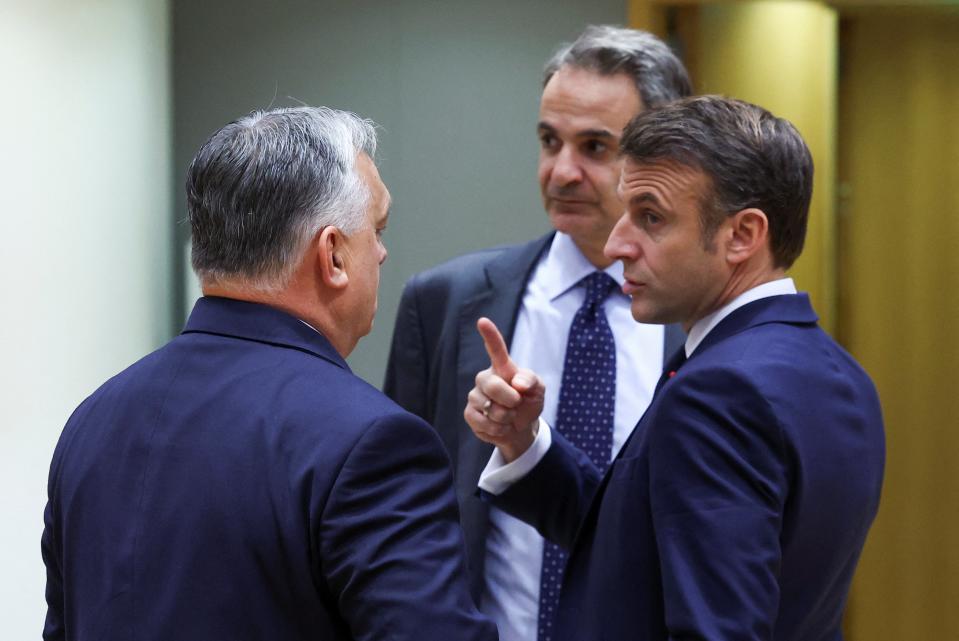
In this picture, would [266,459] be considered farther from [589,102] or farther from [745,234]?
[589,102]

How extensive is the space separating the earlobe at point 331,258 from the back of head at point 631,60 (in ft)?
3.34

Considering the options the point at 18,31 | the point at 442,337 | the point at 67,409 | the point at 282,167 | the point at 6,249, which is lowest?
the point at 67,409

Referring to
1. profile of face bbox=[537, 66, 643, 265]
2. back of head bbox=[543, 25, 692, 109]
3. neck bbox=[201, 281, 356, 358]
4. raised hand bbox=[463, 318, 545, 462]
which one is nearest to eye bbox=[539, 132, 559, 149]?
profile of face bbox=[537, 66, 643, 265]

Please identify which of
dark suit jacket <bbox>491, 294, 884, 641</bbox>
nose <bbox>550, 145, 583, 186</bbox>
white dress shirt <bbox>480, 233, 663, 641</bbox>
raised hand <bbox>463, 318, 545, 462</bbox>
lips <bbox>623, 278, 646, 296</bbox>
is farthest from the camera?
nose <bbox>550, 145, 583, 186</bbox>

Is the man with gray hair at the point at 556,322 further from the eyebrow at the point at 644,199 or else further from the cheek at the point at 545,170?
the eyebrow at the point at 644,199

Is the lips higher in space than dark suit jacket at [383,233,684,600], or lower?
higher

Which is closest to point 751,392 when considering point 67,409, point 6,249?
point 6,249

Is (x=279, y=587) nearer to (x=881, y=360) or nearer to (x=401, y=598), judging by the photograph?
(x=401, y=598)

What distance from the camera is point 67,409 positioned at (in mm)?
2553

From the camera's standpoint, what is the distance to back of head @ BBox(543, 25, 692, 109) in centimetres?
231

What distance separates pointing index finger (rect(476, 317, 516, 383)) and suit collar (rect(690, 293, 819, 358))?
286 mm

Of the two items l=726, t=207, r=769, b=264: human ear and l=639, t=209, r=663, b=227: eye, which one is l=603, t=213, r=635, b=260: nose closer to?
l=639, t=209, r=663, b=227: eye

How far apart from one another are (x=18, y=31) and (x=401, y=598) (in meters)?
→ 1.50

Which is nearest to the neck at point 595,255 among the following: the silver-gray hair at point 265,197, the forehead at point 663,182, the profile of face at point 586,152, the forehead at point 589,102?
the profile of face at point 586,152
